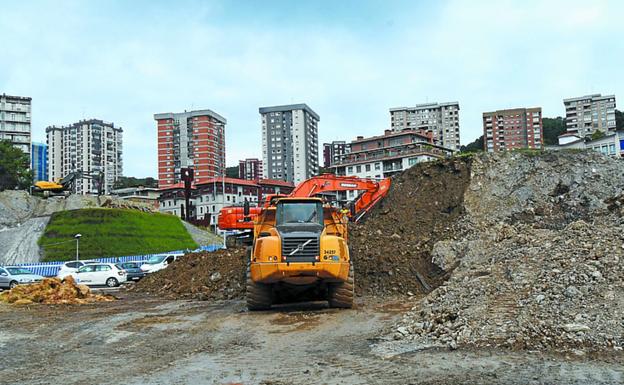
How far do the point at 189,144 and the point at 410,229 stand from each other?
3768 inches

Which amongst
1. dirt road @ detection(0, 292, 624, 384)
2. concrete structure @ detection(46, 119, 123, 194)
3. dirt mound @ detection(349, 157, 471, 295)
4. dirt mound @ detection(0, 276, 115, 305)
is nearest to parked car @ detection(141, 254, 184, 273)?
dirt mound @ detection(0, 276, 115, 305)

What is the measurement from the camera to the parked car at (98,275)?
26000 mm

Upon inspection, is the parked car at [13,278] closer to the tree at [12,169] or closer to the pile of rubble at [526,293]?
the pile of rubble at [526,293]

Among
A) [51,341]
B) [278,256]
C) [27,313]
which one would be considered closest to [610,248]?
[278,256]

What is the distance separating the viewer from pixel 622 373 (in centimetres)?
694

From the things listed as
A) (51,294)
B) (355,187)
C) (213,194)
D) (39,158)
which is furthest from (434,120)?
(51,294)

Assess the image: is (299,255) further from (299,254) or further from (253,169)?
(253,169)

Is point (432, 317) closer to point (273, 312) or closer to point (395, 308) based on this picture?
point (395, 308)

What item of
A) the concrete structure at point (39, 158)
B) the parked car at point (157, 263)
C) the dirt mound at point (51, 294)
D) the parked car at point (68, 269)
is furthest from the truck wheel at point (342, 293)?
the concrete structure at point (39, 158)

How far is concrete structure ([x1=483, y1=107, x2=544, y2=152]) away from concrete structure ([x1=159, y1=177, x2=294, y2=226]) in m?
52.5

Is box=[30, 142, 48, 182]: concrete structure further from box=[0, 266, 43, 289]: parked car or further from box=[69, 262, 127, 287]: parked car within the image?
box=[69, 262, 127, 287]: parked car

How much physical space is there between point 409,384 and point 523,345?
252 centimetres

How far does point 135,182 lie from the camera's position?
120 m

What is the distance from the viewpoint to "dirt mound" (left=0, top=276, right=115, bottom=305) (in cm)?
1869
